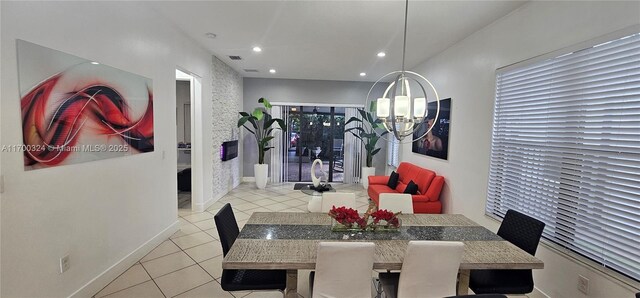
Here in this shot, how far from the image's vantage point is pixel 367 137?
677 centimetres

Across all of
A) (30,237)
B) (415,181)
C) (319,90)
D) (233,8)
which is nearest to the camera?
(30,237)

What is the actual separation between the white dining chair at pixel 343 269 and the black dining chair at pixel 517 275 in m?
0.92

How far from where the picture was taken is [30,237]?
6.04ft

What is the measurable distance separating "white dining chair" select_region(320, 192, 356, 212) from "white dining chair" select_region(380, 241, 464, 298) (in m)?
1.09

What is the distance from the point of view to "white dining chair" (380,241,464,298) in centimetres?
167

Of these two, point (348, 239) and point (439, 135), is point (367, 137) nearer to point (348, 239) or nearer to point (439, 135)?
point (439, 135)

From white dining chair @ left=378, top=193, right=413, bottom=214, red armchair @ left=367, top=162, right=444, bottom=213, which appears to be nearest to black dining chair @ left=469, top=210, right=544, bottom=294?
white dining chair @ left=378, top=193, right=413, bottom=214

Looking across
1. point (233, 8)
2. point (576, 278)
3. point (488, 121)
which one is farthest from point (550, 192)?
point (233, 8)

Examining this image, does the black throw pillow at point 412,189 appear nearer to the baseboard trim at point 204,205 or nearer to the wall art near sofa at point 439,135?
the wall art near sofa at point 439,135

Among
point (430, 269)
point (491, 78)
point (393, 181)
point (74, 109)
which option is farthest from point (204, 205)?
point (491, 78)

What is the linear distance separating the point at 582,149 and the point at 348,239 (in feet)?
6.47

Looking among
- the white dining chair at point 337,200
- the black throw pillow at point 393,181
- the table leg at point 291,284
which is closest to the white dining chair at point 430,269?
the table leg at point 291,284

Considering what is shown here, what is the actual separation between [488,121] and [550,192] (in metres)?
1.12

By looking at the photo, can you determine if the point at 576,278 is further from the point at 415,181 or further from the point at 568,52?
the point at 415,181
